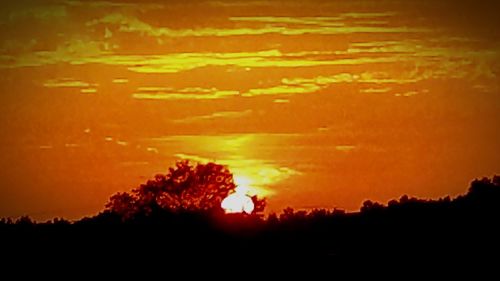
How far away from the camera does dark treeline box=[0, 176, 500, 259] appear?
1559 inches

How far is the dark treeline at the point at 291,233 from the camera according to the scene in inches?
1559

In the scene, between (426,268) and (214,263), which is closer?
(426,268)

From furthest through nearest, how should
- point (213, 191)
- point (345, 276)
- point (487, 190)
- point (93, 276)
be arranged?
point (213, 191)
point (487, 190)
point (93, 276)
point (345, 276)

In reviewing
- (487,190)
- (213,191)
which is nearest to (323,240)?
(487,190)

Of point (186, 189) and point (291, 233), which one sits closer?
point (291, 233)

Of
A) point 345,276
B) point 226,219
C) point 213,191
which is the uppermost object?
point 213,191

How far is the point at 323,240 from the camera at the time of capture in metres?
44.8

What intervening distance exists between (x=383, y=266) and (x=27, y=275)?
11.1 metres

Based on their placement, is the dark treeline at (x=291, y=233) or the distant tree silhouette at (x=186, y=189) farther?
the distant tree silhouette at (x=186, y=189)

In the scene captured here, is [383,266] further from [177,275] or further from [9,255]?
[9,255]

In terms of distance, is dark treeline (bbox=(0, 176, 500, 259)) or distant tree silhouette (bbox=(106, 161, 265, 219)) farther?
distant tree silhouette (bbox=(106, 161, 265, 219))

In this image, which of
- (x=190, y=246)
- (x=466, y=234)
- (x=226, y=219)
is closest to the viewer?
(x=466, y=234)

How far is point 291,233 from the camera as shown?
4881 centimetres

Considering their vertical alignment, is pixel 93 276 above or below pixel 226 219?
below
